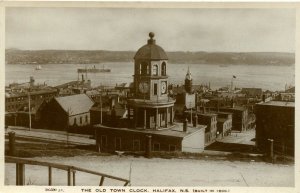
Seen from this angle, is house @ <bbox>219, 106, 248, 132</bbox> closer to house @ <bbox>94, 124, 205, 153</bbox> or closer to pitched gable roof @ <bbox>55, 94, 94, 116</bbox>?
house @ <bbox>94, 124, 205, 153</bbox>

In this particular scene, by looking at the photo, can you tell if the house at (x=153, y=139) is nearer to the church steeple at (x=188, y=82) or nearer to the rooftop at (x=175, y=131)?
the rooftop at (x=175, y=131)

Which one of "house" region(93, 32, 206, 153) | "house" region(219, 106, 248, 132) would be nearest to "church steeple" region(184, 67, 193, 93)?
"house" region(93, 32, 206, 153)

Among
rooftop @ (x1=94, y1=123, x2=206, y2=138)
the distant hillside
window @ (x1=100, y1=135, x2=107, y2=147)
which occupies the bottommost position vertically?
window @ (x1=100, y1=135, x2=107, y2=147)

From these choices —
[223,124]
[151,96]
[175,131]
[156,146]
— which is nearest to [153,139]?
[156,146]

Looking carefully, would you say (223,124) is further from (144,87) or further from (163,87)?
(144,87)

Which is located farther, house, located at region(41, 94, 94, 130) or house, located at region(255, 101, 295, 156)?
house, located at region(41, 94, 94, 130)

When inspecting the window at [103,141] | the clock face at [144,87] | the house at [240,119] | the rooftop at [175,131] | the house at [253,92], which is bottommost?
the window at [103,141]

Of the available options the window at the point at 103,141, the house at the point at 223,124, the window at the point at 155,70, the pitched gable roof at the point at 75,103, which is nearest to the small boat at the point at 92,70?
the pitched gable roof at the point at 75,103
